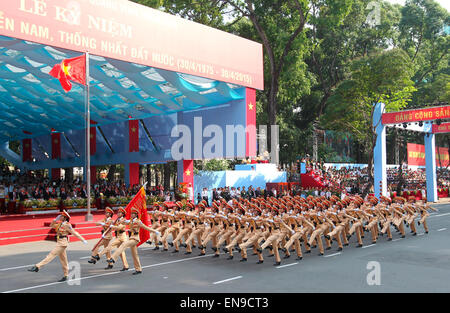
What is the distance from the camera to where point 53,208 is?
74.2 feet

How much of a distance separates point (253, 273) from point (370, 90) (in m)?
22.5

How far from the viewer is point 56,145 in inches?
1459

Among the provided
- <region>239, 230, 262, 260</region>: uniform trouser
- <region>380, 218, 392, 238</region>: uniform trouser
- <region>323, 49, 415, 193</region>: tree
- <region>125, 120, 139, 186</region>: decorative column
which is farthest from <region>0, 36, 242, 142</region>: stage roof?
<region>323, 49, 415, 193</region>: tree

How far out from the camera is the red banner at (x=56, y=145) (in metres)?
36.8

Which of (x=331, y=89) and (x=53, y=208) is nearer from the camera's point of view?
(x=53, y=208)

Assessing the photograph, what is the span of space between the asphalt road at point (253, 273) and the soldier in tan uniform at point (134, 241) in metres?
0.30

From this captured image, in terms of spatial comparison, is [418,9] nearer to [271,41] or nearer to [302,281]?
[271,41]

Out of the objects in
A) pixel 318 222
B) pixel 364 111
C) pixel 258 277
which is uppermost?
pixel 364 111

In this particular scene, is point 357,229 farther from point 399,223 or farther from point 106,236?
point 106,236

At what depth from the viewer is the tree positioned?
28.7 meters

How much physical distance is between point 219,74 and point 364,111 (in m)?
14.5

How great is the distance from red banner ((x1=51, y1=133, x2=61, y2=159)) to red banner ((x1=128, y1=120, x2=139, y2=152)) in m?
9.49

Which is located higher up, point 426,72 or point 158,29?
point 426,72
